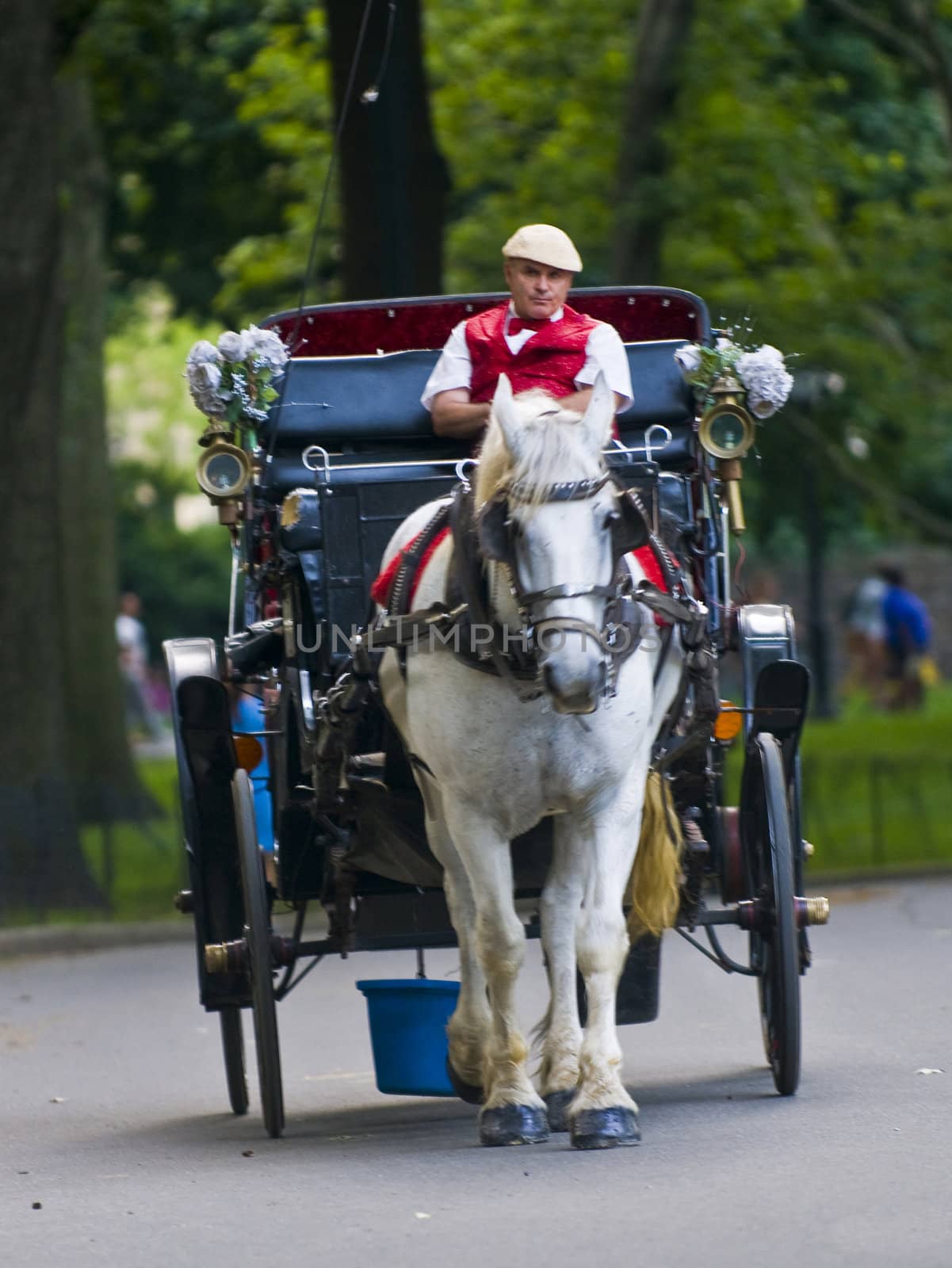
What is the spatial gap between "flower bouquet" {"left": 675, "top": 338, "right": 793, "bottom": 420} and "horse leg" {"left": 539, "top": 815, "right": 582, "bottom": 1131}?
166 centimetres

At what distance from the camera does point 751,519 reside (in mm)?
29672

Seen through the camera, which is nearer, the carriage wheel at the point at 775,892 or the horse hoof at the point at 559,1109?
the horse hoof at the point at 559,1109

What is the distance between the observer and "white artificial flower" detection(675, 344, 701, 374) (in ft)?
26.6

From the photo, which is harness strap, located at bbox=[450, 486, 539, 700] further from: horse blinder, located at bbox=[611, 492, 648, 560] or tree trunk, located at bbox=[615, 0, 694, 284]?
tree trunk, located at bbox=[615, 0, 694, 284]

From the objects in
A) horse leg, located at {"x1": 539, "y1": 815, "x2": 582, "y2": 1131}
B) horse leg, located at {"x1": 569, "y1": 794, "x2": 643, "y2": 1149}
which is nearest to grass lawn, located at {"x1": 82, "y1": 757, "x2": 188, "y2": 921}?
horse leg, located at {"x1": 539, "y1": 815, "x2": 582, "y2": 1131}

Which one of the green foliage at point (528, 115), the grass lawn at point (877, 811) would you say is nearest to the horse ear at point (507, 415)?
the grass lawn at point (877, 811)

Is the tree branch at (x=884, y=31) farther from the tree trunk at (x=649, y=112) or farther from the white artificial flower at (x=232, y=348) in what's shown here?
the white artificial flower at (x=232, y=348)

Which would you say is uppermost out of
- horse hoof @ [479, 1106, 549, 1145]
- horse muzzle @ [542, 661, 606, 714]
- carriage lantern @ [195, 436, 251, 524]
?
carriage lantern @ [195, 436, 251, 524]

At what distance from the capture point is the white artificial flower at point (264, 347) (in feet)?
26.8

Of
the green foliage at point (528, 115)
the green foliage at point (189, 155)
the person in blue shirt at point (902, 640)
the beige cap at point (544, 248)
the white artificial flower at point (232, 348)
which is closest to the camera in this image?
the beige cap at point (544, 248)

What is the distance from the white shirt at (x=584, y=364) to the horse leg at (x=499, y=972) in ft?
4.73

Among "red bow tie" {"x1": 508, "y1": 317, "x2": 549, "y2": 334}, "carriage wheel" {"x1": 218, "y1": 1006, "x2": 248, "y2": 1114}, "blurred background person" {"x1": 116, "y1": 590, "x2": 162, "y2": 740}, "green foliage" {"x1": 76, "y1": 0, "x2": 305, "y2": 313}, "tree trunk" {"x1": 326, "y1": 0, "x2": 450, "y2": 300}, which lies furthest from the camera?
"blurred background person" {"x1": 116, "y1": 590, "x2": 162, "y2": 740}

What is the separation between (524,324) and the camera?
756 centimetres

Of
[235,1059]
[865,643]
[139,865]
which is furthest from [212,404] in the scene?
[865,643]
